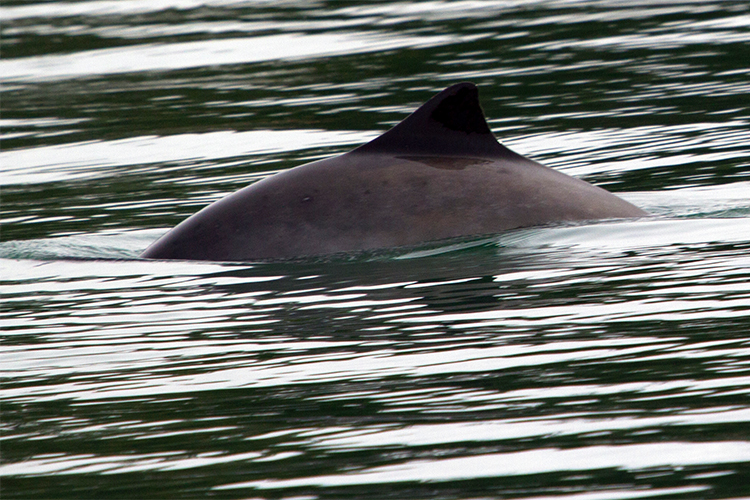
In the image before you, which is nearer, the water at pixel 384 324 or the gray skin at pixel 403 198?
the water at pixel 384 324

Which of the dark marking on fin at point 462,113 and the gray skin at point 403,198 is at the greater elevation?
the dark marking on fin at point 462,113

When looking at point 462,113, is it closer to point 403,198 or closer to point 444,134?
point 444,134

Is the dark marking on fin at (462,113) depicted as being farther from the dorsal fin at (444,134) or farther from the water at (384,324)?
the water at (384,324)

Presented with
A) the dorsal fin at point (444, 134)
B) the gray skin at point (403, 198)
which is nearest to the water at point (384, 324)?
the gray skin at point (403, 198)

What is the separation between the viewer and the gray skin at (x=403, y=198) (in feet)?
23.1

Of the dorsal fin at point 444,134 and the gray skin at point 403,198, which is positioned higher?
the dorsal fin at point 444,134

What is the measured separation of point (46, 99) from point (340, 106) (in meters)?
3.98

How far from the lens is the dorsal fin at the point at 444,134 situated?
7.09 m

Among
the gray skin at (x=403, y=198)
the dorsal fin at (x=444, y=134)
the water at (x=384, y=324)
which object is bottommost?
the water at (x=384, y=324)

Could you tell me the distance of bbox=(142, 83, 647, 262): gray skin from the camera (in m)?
7.03

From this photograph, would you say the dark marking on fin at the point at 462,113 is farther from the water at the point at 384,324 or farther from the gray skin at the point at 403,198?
the water at the point at 384,324

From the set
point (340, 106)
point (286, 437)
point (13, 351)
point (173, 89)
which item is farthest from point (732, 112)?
point (286, 437)

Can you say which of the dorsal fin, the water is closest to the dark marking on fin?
the dorsal fin

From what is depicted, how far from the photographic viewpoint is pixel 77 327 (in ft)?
19.2
